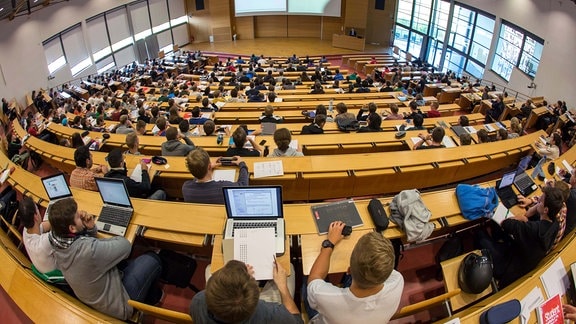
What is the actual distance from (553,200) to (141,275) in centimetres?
394

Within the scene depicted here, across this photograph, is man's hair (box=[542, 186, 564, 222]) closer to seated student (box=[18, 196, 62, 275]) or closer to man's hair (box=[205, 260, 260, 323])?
man's hair (box=[205, 260, 260, 323])

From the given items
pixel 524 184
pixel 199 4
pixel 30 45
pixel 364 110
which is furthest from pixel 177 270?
pixel 199 4

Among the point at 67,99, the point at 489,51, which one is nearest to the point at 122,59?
the point at 67,99

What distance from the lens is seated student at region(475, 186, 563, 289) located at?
2.85m

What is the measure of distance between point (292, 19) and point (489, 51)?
1328 centimetres

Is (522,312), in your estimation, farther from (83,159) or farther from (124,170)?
(83,159)

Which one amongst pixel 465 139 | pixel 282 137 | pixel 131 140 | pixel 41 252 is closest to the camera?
pixel 41 252

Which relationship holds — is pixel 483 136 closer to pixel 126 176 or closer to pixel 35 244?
pixel 126 176

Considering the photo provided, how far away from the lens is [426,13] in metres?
18.2

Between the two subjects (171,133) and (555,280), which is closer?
(555,280)

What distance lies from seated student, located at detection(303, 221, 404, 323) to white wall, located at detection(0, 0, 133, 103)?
48.0ft

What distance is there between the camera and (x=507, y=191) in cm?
368

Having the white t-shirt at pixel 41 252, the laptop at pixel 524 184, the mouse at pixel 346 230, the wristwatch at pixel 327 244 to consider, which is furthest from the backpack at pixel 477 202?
the white t-shirt at pixel 41 252

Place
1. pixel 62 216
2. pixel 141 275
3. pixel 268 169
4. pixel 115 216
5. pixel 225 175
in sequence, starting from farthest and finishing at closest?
1. pixel 268 169
2. pixel 225 175
3. pixel 115 216
4. pixel 141 275
5. pixel 62 216
